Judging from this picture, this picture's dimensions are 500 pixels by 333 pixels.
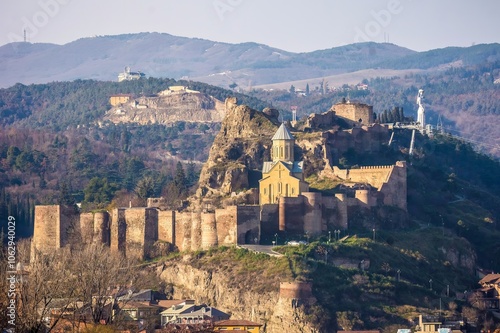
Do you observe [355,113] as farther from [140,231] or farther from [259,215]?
[259,215]

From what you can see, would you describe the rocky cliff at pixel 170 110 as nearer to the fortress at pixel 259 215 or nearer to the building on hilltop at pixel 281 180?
the fortress at pixel 259 215

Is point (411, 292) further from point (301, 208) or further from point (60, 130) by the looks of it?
point (60, 130)

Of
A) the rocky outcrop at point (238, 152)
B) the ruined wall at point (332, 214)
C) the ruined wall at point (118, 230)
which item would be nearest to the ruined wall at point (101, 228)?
the ruined wall at point (118, 230)

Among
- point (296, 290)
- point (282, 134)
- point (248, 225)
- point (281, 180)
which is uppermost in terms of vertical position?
point (282, 134)

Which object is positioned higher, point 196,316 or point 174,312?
point 174,312

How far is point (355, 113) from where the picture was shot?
104688mm

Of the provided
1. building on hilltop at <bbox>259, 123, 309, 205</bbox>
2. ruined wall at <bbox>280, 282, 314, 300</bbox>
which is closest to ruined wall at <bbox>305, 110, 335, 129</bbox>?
Answer: building on hilltop at <bbox>259, 123, 309, 205</bbox>

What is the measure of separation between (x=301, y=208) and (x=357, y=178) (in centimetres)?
880

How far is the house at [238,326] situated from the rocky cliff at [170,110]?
107m

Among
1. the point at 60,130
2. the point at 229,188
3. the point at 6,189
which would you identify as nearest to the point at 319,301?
the point at 229,188

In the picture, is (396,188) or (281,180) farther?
(396,188)

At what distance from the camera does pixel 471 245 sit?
9288 centimetres

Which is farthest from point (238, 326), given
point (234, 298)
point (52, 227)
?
point (52, 227)

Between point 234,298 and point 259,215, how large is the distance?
548 centimetres
